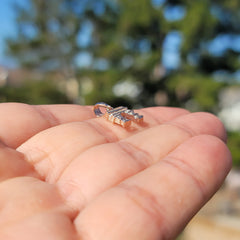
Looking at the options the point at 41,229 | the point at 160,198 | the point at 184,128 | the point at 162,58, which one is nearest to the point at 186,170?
the point at 160,198

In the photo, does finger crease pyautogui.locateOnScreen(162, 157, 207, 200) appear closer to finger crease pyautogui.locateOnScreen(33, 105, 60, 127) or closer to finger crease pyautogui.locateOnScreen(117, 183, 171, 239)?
finger crease pyautogui.locateOnScreen(117, 183, 171, 239)

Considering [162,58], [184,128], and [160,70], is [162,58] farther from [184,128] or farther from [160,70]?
[184,128]

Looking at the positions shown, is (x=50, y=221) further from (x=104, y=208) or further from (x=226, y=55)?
(x=226, y=55)

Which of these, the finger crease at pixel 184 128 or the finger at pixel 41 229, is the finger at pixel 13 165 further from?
the finger crease at pixel 184 128

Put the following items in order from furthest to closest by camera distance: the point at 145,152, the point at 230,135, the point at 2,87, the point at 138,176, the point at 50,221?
the point at 2,87 < the point at 230,135 < the point at 145,152 < the point at 138,176 < the point at 50,221

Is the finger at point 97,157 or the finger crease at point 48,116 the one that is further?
the finger crease at point 48,116

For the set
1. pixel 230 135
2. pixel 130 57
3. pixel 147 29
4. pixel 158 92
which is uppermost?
pixel 147 29

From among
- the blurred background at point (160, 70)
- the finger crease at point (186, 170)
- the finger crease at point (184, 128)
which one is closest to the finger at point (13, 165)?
the finger crease at point (186, 170)

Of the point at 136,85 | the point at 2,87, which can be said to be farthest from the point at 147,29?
the point at 2,87
